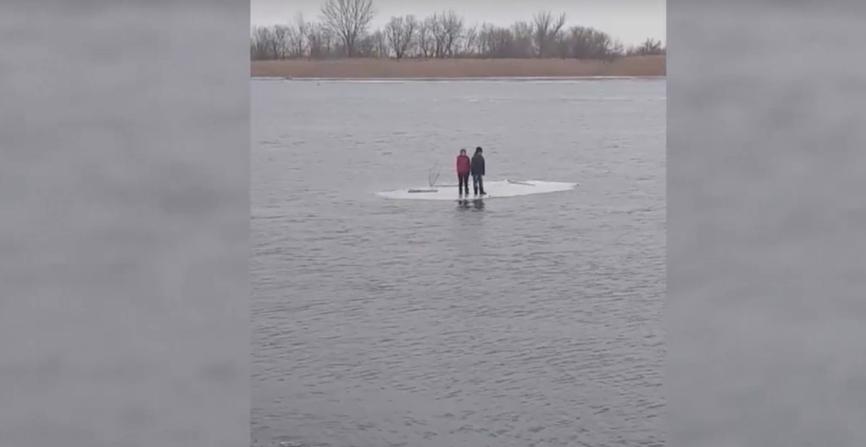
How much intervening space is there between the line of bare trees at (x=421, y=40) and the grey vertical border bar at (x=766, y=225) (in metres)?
14.2

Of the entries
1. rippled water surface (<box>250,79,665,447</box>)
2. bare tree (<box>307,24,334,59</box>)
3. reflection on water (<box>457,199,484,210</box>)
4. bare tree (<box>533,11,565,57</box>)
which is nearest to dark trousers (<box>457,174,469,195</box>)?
reflection on water (<box>457,199,484,210</box>)

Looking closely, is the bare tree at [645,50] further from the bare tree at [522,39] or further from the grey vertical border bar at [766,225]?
the grey vertical border bar at [766,225]

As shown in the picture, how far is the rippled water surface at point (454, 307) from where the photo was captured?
5.38m

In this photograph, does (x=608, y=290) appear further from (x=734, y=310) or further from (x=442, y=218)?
(x=734, y=310)

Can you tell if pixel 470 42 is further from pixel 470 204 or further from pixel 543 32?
pixel 470 204

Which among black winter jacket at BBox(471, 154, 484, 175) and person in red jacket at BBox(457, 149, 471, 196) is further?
black winter jacket at BBox(471, 154, 484, 175)

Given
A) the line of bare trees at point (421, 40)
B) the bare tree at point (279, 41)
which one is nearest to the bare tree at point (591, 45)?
the line of bare trees at point (421, 40)

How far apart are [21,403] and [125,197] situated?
495 millimetres

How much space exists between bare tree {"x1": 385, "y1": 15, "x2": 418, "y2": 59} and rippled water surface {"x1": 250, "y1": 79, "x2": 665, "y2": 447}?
4.78 m

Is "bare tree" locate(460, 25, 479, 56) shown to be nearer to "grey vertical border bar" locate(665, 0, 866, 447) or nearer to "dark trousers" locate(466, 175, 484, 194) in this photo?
"dark trousers" locate(466, 175, 484, 194)

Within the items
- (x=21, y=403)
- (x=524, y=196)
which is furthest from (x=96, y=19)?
(x=524, y=196)

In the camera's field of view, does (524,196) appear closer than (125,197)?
No

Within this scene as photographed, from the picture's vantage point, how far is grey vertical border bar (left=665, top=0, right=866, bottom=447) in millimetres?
2768

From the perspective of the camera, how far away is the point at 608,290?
7.95 metres
